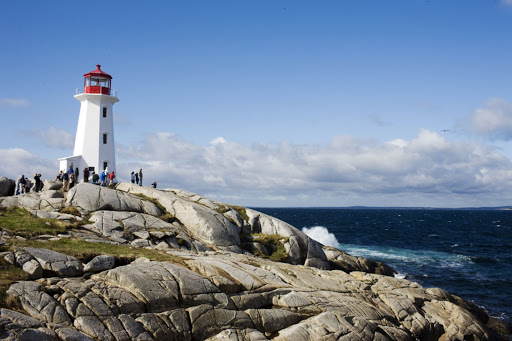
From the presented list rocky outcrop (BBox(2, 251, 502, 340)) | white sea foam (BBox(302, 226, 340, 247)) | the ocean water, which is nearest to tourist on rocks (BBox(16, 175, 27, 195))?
rocky outcrop (BBox(2, 251, 502, 340))

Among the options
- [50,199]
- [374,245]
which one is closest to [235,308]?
[50,199]

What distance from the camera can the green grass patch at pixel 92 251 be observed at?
2188 centimetres

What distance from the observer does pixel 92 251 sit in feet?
75.3

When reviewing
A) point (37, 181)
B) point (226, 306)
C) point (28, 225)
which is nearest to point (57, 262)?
point (226, 306)

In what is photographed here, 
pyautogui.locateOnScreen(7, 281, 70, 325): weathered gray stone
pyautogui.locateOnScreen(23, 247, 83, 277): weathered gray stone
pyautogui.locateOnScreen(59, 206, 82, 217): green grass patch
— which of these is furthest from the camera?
pyautogui.locateOnScreen(59, 206, 82, 217): green grass patch

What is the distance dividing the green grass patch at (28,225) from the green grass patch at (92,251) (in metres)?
2.89

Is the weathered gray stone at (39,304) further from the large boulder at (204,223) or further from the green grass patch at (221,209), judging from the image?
the green grass patch at (221,209)

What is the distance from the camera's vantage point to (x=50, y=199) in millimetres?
39000

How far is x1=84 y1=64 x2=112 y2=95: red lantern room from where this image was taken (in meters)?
52.0

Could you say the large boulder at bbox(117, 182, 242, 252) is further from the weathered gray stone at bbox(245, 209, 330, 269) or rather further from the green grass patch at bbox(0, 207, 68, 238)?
the green grass patch at bbox(0, 207, 68, 238)

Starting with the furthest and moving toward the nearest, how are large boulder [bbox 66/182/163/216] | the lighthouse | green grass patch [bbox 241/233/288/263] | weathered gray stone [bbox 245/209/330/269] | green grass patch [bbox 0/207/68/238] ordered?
the lighthouse
weathered gray stone [bbox 245/209/330/269]
large boulder [bbox 66/182/163/216]
green grass patch [bbox 241/233/288/263]
green grass patch [bbox 0/207/68/238]

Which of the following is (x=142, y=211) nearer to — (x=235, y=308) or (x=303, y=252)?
(x=303, y=252)

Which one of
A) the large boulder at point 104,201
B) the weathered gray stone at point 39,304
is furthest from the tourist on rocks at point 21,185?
the weathered gray stone at point 39,304

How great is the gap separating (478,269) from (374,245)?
854 inches
